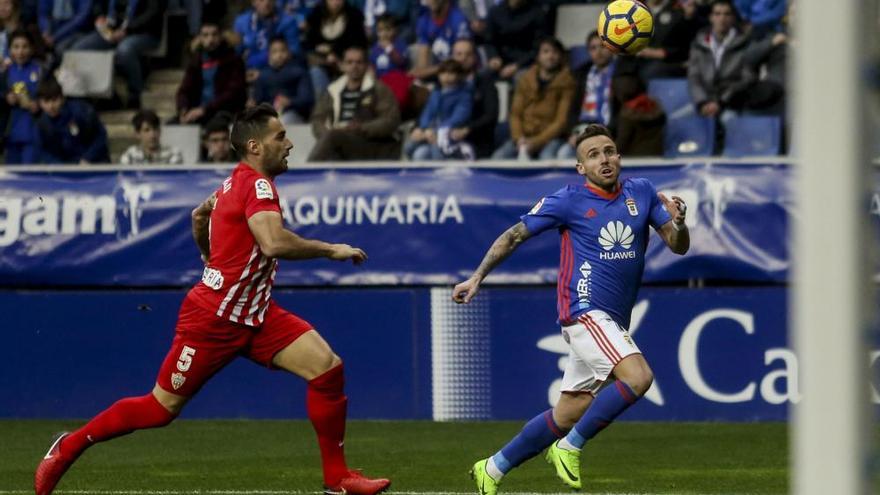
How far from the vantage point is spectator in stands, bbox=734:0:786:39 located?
15.6 m

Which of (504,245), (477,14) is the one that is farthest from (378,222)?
(504,245)

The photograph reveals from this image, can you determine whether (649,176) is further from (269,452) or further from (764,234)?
(269,452)

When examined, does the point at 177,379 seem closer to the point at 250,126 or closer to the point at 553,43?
the point at 250,126

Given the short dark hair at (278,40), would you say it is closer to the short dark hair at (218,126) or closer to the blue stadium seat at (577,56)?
the short dark hair at (218,126)

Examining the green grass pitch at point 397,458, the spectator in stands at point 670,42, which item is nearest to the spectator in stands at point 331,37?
the spectator in stands at point 670,42

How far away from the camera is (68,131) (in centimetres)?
1584

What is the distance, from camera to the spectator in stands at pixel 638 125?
14617mm

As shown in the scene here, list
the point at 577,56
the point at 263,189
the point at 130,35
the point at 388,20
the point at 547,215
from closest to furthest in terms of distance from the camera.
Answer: the point at 263,189, the point at 547,215, the point at 577,56, the point at 388,20, the point at 130,35

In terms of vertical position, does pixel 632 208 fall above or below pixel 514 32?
below

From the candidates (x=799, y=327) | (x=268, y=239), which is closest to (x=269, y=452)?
(x=268, y=239)

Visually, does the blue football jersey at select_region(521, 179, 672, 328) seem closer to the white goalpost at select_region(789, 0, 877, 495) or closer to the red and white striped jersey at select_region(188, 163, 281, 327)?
the red and white striped jersey at select_region(188, 163, 281, 327)

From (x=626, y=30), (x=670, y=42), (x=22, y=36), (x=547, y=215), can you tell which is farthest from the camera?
(x=22, y=36)

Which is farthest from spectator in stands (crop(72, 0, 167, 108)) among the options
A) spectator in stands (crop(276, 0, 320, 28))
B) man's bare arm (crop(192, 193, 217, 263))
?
man's bare arm (crop(192, 193, 217, 263))

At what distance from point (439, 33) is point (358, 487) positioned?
9.33m
